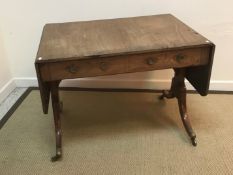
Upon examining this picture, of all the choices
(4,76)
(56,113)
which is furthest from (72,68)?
(4,76)

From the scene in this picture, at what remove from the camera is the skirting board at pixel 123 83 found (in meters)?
2.38

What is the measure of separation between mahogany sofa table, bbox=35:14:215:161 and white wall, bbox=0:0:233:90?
47cm

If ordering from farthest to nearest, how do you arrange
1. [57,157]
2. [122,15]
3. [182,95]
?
[122,15]
[182,95]
[57,157]

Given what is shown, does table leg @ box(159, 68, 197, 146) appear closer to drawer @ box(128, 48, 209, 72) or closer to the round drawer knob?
drawer @ box(128, 48, 209, 72)

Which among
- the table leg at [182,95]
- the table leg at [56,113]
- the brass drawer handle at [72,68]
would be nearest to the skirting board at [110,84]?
the table leg at [182,95]

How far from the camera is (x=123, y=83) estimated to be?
2459mm

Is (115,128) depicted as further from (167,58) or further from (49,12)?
(49,12)

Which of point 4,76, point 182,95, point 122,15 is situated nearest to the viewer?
point 182,95

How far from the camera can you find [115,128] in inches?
76.9

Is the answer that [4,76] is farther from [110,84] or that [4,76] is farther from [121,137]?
[121,137]

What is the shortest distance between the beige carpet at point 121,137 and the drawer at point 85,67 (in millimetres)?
555

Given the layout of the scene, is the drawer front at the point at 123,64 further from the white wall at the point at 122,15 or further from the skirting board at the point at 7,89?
the skirting board at the point at 7,89

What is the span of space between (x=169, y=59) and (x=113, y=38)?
0.34m

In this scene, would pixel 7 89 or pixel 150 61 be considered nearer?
pixel 150 61
